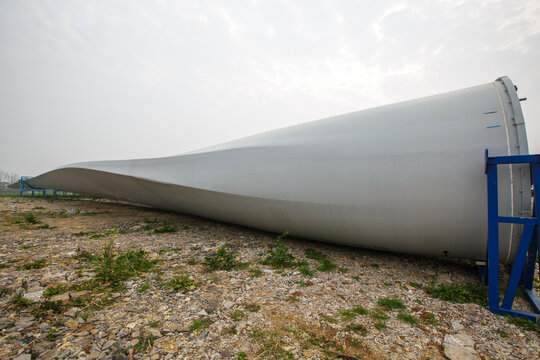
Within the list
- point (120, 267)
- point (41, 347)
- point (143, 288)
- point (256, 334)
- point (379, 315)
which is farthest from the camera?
point (120, 267)

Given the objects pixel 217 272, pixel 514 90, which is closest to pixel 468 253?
pixel 514 90

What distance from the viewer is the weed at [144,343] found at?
189cm

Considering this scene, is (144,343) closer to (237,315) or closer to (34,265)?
(237,315)

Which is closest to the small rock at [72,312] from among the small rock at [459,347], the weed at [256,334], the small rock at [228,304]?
the small rock at [228,304]

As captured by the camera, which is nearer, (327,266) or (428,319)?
(428,319)

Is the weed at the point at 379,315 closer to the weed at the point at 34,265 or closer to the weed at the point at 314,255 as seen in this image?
the weed at the point at 314,255

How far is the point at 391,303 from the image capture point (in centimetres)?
270

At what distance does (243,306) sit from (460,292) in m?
2.56

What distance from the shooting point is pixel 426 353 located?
1985 mm

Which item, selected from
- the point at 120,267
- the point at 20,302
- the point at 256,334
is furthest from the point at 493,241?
the point at 20,302

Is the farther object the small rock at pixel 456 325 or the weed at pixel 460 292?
the weed at pixel 460 292

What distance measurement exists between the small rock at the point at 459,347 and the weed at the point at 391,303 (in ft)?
1.69

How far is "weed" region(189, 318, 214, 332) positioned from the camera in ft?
7.09

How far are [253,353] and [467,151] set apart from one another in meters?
3.27
